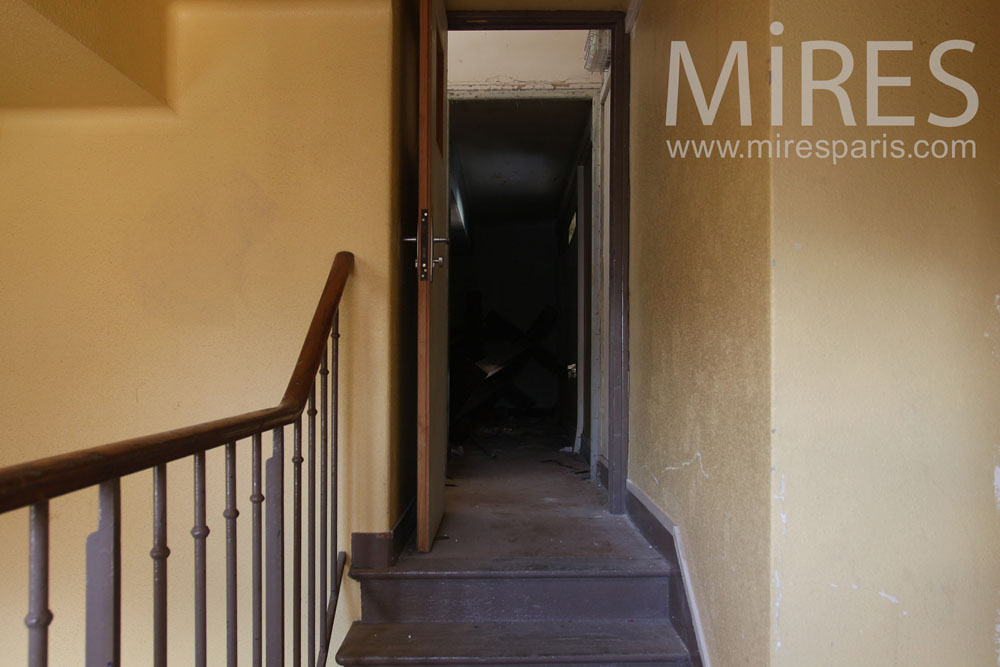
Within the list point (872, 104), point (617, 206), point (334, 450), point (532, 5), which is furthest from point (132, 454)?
point (532, 5)

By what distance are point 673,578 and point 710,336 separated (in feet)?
2.51

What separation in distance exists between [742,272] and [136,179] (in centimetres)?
185

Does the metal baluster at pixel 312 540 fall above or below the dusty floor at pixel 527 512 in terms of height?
above

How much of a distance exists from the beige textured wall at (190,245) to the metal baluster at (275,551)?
66cm

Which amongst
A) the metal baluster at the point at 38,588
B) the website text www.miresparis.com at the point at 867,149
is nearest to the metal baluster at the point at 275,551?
the metal baluster at the point at 38,588

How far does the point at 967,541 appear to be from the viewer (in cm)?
121

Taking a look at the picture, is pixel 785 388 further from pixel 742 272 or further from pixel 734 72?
pixel 734 72

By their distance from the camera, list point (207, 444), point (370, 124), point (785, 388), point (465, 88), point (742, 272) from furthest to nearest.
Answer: point (465, 88) < point (370, 124) < point (742, 272) < point (785, 388) < point (207, 444)

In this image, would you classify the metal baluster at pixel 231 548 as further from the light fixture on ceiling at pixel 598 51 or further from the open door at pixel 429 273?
the light fixture on ceiling at pixel 598 51

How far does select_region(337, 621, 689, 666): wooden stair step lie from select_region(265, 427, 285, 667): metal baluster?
1.35 feet

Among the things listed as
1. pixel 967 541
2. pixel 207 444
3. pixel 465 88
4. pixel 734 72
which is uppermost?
pixel 465 88

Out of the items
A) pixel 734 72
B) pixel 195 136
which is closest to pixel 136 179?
pixel 195 136

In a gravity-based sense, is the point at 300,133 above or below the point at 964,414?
above

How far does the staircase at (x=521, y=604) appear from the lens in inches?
64.5
